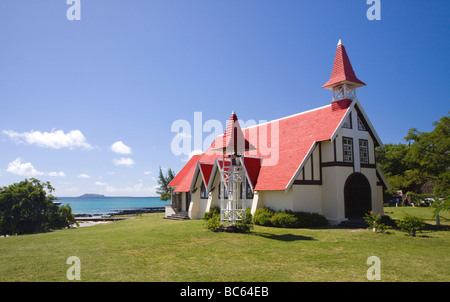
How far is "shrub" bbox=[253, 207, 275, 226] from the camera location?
73.1ft

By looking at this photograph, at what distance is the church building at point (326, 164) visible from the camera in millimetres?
23312

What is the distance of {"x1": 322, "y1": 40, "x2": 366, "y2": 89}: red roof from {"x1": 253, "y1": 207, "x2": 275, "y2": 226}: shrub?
38.7 ft

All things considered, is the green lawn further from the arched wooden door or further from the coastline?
the coastline

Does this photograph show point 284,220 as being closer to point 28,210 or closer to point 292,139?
point 292,139

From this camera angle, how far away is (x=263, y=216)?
74.1 feet

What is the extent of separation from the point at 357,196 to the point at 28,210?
86.8 ft

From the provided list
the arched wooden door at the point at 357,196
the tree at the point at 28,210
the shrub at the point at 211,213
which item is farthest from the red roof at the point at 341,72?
the tree at the point at 28,210

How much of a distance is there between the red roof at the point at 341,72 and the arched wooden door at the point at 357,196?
7.63 meters

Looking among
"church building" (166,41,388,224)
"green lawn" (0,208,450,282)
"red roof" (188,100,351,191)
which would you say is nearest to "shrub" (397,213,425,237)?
"green lawn" (0,208,450,282)

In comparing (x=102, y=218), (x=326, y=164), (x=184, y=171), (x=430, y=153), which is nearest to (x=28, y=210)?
(x=184, y=171)

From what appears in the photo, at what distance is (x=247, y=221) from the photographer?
19000 millimetres

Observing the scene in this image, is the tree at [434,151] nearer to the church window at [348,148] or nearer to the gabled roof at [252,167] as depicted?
the church window at [348,148]
